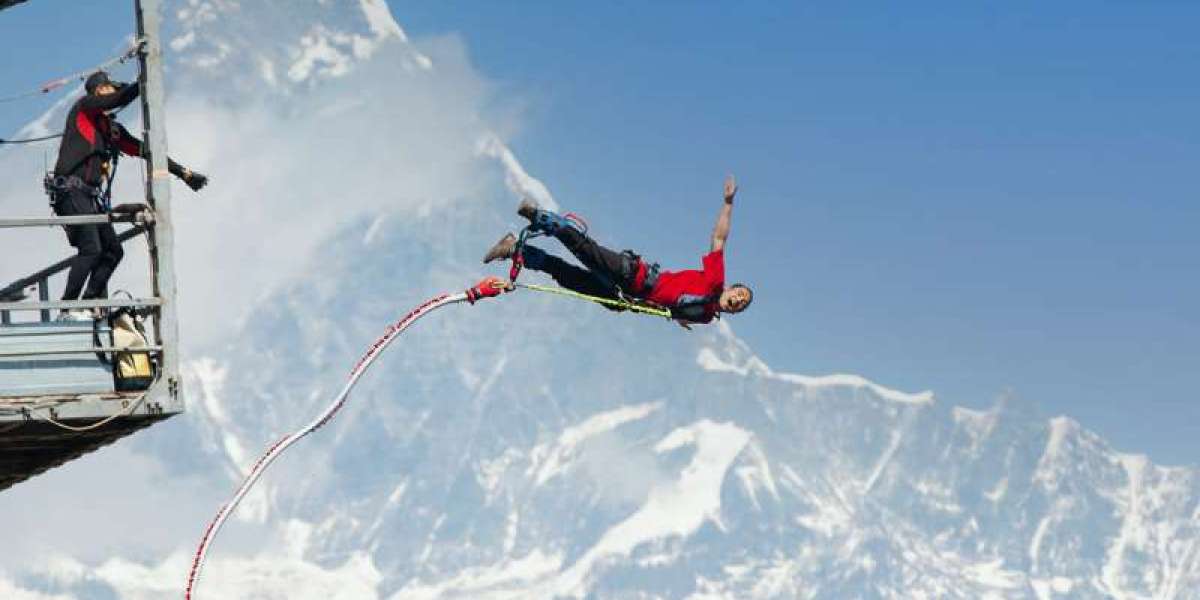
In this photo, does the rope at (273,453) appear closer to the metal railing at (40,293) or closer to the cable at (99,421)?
the cable at (99,421)

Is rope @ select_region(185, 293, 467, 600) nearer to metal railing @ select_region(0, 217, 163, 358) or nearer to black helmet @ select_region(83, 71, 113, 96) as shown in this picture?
metal railing @ select_region(0, 217, 163, 358)

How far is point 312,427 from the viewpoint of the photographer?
2691 cm

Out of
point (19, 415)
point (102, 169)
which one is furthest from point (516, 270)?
point (19, 415)

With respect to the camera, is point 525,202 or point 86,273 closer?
point 86,273

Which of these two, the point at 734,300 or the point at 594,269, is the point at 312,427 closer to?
the point at 594,269

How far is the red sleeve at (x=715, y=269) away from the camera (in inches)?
1359

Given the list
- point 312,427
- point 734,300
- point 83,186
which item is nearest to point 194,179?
point 83,186

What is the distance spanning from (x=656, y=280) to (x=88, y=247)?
8130 millimetres

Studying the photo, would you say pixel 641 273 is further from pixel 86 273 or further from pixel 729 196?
pixel 86 273

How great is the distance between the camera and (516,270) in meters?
32.7

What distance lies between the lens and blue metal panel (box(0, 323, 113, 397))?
90.5ft

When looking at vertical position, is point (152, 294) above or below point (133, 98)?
below

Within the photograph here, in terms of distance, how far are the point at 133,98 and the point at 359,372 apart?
3.76 m

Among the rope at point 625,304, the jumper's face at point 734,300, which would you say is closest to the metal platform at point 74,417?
the rope at point 625,304
